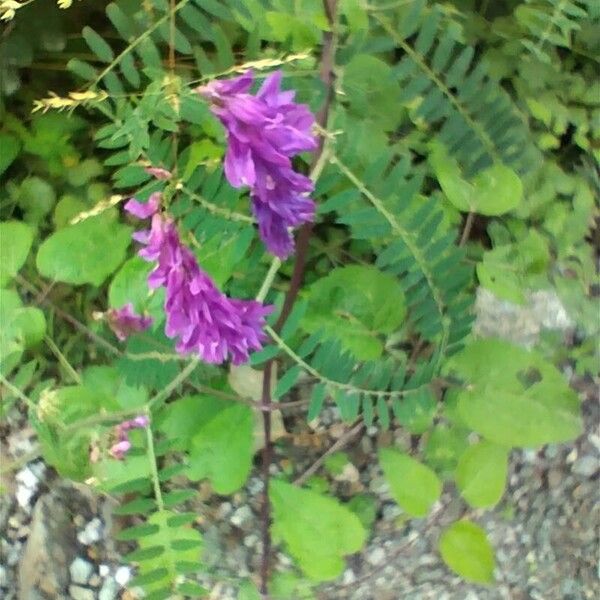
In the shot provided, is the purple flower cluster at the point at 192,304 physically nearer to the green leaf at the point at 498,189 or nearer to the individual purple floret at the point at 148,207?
the individual purple floret at the point at 148,207

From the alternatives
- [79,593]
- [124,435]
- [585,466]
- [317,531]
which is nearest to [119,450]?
[124,435]

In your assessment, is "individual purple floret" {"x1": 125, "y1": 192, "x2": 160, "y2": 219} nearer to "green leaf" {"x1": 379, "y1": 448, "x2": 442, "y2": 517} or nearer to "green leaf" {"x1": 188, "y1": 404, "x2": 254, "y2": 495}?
"green leaf" {"x1": 188, "y1": 404, "x2": 254, "y2": 495}

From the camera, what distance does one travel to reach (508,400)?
0.84 meters

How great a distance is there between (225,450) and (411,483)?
0.20m

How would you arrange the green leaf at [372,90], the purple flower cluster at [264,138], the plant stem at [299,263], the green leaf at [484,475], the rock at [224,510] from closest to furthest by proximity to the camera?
the purple flower cluster at [264,138], the plant stem at [299,263], the green leaf at [372,90], the green leaf at [484,475], the rock at [224,510]

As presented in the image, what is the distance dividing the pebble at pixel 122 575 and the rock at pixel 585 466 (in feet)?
1.83

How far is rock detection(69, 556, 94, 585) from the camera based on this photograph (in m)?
0.98

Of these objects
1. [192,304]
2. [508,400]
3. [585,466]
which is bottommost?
[585,466]

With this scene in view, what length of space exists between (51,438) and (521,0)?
719 mm

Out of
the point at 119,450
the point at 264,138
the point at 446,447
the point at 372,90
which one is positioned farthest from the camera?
the point at 446,447

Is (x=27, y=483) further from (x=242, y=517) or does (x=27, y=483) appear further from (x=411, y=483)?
(x=411, y=483)

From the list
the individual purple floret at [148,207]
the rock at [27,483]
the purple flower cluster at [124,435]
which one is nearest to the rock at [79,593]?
the rock at [27,483]

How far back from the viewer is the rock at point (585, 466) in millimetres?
1023

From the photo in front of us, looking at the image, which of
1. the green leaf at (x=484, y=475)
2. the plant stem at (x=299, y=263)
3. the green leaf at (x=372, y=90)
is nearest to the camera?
the plant stem at (x=299, y=263)
